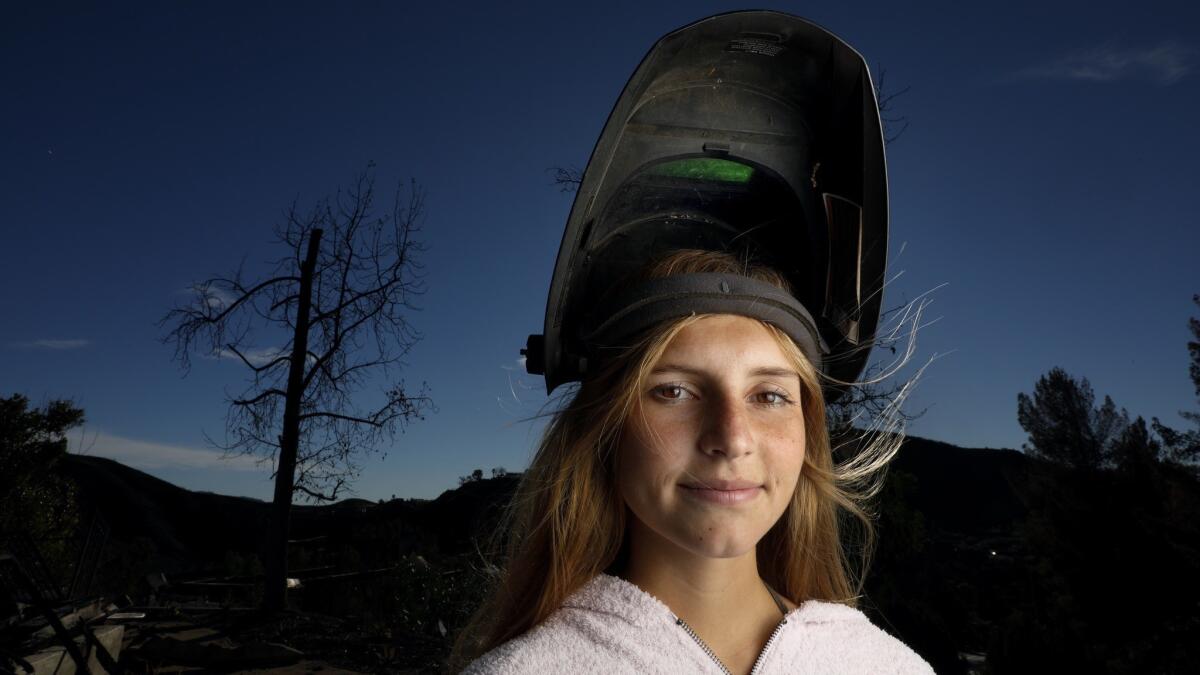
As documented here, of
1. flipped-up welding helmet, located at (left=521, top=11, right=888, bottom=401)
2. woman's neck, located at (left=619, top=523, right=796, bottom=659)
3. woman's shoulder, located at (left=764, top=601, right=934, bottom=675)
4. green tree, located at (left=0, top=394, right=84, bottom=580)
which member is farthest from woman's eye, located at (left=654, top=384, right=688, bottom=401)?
green tree, located at (left=0, top=394, right=84, bottom=580)

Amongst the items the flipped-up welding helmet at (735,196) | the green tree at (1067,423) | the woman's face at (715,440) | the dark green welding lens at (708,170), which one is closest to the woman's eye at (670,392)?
the woman's face at (715,440)

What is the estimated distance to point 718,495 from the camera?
1701 millimetres

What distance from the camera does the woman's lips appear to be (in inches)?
66.9

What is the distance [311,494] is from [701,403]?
39.6 feet

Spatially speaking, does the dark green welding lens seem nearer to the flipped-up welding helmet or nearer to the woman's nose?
the flipped-up welding helmet

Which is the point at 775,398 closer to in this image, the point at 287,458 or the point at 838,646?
the point at 838,646

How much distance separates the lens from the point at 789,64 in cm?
175

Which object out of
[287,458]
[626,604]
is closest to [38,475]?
[287,458]

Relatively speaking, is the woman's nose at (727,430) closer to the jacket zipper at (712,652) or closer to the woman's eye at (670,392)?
the woman's eye at (670,392)

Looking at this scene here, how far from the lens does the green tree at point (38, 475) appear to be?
23203 mm

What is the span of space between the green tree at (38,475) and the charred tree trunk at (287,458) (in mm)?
15512

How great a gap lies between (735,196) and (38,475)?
3086cm


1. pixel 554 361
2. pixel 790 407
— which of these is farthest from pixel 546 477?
pixel 790 407

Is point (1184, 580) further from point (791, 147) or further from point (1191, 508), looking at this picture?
point (791, 147)
